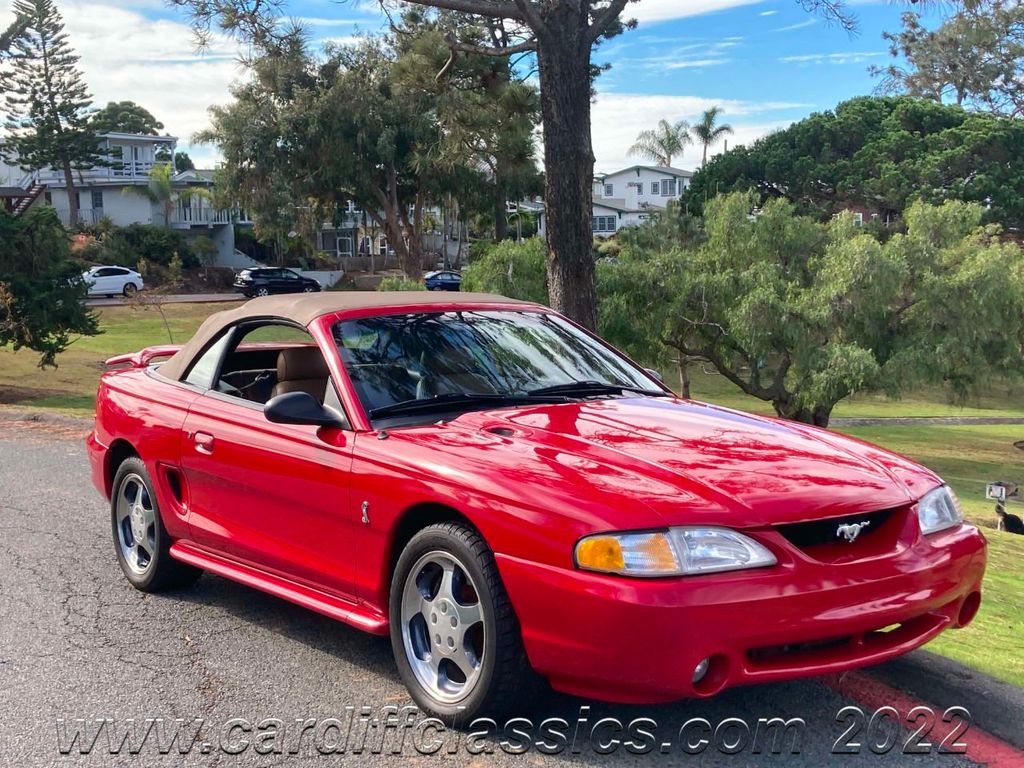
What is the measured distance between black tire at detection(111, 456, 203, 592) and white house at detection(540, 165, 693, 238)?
286ft

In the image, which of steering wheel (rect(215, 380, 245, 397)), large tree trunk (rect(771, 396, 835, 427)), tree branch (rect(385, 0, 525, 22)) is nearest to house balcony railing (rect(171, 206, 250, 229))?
large tree trunk (rect(771, 396, 835, 427))

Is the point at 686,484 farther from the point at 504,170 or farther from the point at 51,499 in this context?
the point at 504,170

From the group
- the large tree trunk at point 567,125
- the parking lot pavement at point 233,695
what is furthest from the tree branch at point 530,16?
the parking lot pavement at point 233,695

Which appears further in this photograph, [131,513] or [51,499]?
[51,499]

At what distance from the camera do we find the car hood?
3.64m

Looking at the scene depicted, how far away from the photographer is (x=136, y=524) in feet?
19.8

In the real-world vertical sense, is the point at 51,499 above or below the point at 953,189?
below

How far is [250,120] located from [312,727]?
153 ft

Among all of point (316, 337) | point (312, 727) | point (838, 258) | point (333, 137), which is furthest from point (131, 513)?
point (333, 137)

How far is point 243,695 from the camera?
4.41 metres

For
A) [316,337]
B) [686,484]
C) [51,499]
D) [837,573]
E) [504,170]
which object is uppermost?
[504,170]

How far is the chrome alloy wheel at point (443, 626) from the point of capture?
156 inches

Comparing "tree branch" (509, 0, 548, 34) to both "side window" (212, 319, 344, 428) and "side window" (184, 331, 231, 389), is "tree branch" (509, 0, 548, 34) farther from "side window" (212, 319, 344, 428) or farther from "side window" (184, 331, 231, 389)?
"side window" (184, 331, 231, 389)

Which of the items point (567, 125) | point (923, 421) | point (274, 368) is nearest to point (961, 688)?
point (274, 368)
